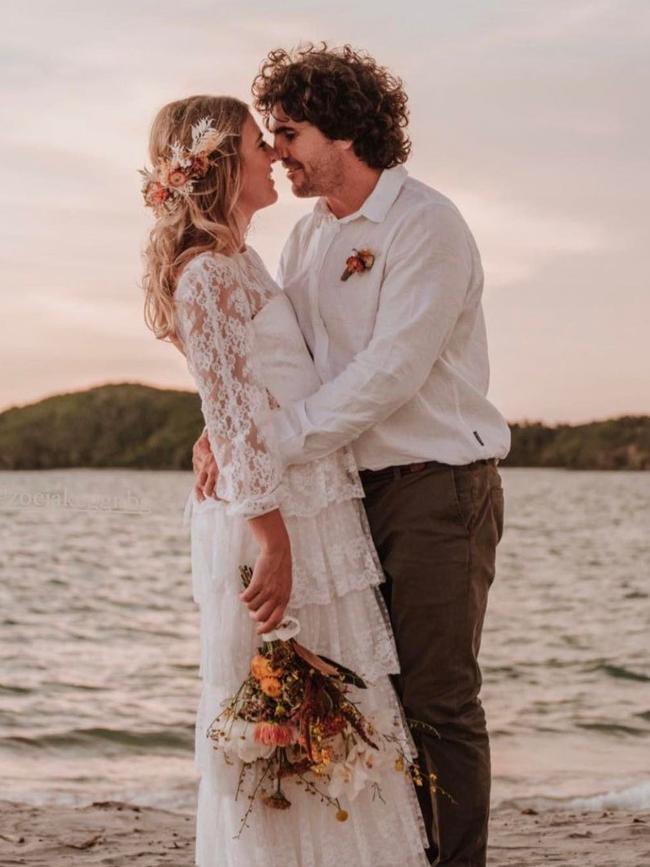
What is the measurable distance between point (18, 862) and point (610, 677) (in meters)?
6.95

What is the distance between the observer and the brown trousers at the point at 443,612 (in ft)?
9.81

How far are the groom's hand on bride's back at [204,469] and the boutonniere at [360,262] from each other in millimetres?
534

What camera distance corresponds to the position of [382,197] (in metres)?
3.06

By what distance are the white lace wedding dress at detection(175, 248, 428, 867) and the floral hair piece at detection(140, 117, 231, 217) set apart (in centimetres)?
20

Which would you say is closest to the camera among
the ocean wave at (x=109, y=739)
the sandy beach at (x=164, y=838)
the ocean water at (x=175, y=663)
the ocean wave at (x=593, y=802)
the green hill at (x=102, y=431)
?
the sandy beach at (x=164, y=838)

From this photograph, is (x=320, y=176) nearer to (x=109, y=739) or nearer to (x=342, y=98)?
(x=342, y=98)

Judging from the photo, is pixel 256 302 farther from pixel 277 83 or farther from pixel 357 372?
pixel 277 83

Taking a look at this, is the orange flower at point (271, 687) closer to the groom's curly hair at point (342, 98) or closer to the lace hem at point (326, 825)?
the lace hem at point (326, 825)

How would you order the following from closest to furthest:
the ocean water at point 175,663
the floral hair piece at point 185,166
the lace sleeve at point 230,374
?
1. the lace sleeve at point 230,374
2. the floral hair piece at point 185,166
3. the ocean water at point 175,663

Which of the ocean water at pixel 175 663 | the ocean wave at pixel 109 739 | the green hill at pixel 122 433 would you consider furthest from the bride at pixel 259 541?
the green hill at pixel 122 433

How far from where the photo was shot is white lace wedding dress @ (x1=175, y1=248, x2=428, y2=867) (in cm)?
298

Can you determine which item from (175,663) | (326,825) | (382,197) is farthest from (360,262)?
(175,663)

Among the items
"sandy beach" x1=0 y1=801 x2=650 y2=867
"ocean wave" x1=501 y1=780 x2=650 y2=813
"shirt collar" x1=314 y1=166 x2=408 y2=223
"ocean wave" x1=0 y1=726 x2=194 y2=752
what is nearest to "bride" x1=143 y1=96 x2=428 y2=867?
"shirt collar" x1=314 y1=166 x2=408 y2=223

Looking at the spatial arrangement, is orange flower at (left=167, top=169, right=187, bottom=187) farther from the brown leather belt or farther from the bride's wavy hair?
the brown leather belt
